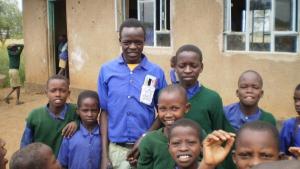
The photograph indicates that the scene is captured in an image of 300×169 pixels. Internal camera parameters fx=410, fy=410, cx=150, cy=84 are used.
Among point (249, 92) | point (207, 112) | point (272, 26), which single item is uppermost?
point (272, 26)

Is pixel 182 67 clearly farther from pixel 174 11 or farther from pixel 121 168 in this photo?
pixel 174 11

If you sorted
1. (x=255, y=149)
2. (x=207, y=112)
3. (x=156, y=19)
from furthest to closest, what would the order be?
(x=156, y=19)
(x=207, y=112)
(x=255, y=149)

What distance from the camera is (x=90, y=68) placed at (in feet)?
29.4

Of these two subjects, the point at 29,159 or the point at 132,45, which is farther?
the point at 132,45

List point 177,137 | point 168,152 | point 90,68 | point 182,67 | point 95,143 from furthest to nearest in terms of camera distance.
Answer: point 90,68 → point 95,143 → point 182,67 → point 168,152 → point 177,137

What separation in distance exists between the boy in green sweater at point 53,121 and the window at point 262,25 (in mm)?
3887

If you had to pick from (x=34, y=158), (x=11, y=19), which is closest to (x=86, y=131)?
(x=34, y=158)

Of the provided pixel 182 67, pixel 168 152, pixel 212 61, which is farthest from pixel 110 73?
pixel 212 61

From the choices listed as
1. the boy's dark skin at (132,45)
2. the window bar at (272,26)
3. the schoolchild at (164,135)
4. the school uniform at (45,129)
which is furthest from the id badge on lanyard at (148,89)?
the window bar at (272,26)

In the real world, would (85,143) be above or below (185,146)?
below

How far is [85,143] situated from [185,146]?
38.0 inches

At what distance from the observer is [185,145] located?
6.93ft

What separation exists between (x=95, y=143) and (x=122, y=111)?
0.33m

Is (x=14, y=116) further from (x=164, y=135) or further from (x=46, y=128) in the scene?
(x=164, y=135)
